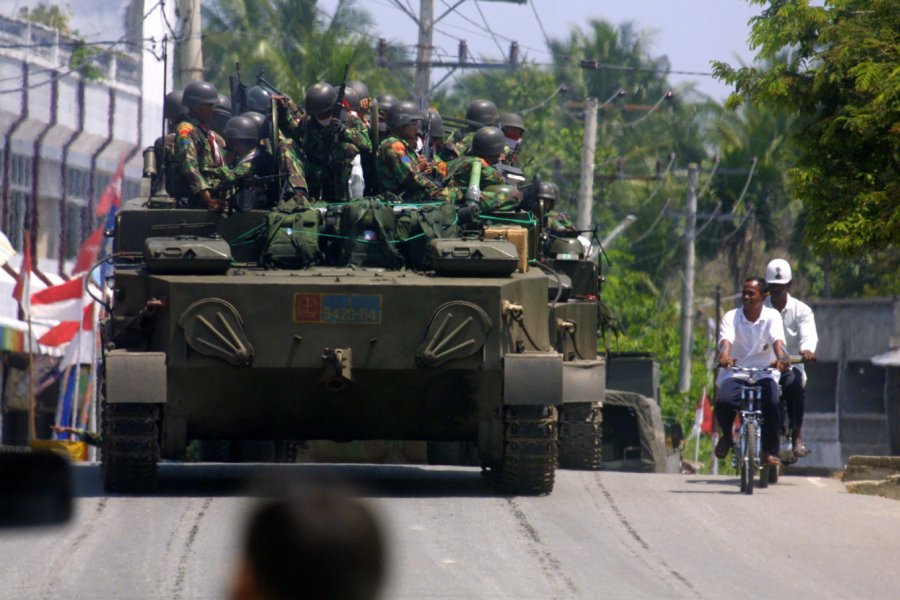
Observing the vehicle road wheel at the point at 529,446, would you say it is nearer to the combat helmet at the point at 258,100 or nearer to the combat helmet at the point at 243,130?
the combat helmet at the point at 243,130

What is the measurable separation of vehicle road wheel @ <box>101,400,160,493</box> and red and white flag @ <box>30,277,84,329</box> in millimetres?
11395

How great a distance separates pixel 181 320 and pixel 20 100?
19.6 metres

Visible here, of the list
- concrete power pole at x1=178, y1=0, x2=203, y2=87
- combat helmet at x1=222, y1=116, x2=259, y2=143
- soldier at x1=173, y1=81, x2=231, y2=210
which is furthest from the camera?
concrete power pole at x1=178, y1=0, x2=203, y2=87

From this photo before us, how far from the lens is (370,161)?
42.2 feet

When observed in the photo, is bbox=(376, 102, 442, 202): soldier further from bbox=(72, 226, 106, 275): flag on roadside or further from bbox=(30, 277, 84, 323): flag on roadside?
bbox=(72, 226, 106, 275): flag on roadside

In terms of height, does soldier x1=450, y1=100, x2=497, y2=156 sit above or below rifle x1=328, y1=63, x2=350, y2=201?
above

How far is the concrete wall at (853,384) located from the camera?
108 ft

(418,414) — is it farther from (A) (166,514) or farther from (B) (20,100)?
(B) (20,100)

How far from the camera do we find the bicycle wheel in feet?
37.2

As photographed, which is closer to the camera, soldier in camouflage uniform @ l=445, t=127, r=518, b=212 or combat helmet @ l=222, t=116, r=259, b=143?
soldier in camouflage uniform @ l=445, t=127, r=518, b=212

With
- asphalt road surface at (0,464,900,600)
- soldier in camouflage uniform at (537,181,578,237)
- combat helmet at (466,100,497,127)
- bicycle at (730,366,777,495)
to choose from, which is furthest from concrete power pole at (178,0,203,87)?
bicycle at (730,366,777,495)

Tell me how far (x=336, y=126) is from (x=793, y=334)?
365cm

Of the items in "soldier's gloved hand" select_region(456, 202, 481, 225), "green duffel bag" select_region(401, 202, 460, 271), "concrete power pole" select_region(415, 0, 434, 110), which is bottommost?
"green duffel bag" select_region(401, 202, 460, 271)

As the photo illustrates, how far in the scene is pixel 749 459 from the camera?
11430 millimetres
